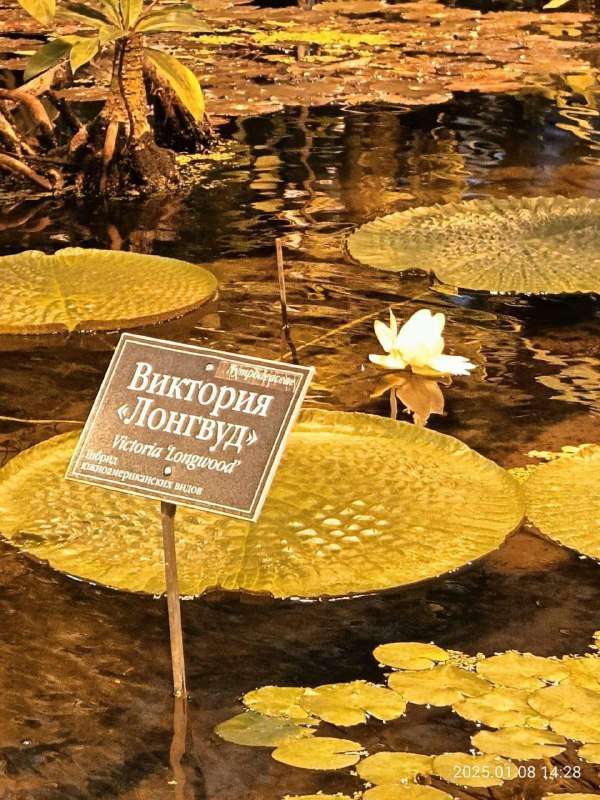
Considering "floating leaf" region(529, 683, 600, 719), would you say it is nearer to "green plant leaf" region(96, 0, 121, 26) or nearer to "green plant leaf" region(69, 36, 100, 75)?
"green plant leaf" region(69, 36, 100, 75)

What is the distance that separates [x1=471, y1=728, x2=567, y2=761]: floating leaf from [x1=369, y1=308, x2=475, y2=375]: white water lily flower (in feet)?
4.59

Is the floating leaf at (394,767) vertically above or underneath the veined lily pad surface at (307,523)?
above

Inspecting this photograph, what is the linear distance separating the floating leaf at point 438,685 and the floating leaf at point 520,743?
0.36 ft

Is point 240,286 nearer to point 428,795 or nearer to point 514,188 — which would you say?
point 514,188

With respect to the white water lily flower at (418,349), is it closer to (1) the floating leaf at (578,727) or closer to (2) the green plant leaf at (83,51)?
(1) the floating leaf at (578,727)

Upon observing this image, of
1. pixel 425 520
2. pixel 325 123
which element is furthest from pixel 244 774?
pixel 325 123

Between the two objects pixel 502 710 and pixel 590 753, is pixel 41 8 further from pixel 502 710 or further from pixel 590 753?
pixel 590 753

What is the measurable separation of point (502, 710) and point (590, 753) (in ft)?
0.45

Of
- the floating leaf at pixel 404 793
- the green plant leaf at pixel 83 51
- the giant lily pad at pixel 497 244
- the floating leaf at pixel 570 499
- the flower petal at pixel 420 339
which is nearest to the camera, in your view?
the floating leaf at pixel 404 793

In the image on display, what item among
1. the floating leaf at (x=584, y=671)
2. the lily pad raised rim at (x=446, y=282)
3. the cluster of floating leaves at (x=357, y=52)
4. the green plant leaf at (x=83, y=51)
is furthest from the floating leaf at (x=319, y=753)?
the cluster of floating leaves at (x=357, y=52)

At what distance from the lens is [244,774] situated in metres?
1.92

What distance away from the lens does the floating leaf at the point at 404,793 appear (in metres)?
1.73

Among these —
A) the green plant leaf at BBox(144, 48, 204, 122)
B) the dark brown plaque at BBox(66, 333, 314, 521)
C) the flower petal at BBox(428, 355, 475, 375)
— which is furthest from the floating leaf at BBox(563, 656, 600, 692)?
the green plant leaf at BBox(144, 48, 204, 122)

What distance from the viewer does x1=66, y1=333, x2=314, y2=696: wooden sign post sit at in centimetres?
189
